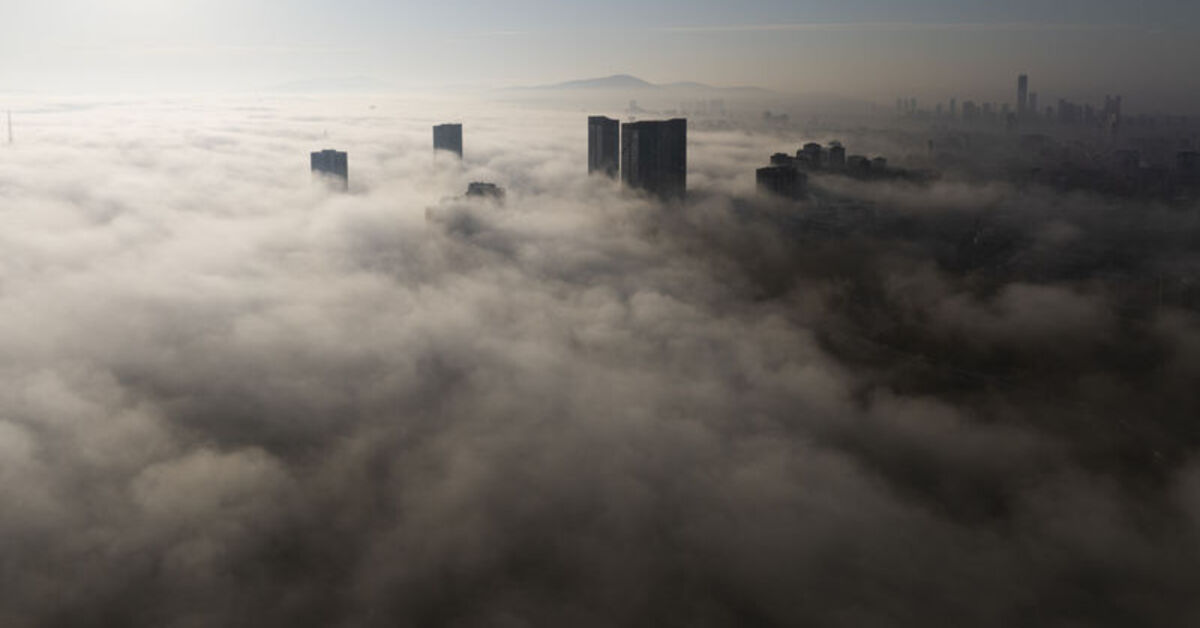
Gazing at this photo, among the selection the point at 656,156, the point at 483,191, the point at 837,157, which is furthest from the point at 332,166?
the point at 837,157

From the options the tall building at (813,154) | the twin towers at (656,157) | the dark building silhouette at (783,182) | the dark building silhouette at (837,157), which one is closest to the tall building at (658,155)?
the twin towers at (656,157)

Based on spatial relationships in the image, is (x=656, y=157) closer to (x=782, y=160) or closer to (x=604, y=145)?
(x=604, y=145)

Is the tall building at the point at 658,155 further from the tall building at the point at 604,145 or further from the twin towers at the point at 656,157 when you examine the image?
the tall building at the point at 604,145

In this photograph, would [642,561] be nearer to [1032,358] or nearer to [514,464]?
[514,464]

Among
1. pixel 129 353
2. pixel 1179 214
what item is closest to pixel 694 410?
pixel 129 353

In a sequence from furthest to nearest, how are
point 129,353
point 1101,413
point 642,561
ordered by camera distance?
1. point 129,353
2. point 1101,413
3. point 642,561

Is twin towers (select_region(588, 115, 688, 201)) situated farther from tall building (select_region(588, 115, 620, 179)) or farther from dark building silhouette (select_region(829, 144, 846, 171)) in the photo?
dark building silhouette (select_region(829, 144, 846, 171))

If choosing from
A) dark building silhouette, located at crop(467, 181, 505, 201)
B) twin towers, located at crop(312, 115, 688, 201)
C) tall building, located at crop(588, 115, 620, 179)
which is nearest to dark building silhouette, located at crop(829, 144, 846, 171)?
twin towers, located at crop(312, 115, 688, 201)
